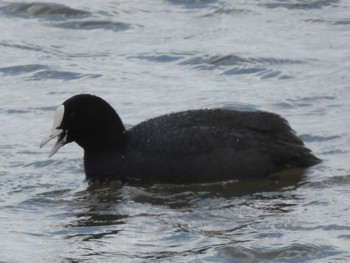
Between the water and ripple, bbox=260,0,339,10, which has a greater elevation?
ripple, bbox=260,0,339,10

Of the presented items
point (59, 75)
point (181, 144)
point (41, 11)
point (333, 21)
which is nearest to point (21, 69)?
point (59, 75)

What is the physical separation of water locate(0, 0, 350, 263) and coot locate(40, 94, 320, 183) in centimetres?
12

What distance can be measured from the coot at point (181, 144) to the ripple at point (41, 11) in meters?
5.82

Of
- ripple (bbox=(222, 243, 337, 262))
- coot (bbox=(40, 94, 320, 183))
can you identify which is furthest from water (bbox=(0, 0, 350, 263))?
coot (bbox=(40, 94, 320, 183))

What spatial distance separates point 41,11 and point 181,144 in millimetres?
6644

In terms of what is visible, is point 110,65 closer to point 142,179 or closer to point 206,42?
point 206,42

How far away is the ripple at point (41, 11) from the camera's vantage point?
15.2 metres

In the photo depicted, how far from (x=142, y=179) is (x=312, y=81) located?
3081mm

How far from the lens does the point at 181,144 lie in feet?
30.1

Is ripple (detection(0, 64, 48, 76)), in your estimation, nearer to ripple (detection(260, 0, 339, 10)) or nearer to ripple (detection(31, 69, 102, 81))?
ripple (detection(31, 69, 102, 81))

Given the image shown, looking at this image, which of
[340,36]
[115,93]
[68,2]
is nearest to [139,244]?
[115,93]

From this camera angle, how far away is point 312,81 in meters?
11.8

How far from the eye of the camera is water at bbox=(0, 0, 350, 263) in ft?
25.7

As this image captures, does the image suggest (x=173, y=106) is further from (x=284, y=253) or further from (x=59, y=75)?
(x=284, y=253)
